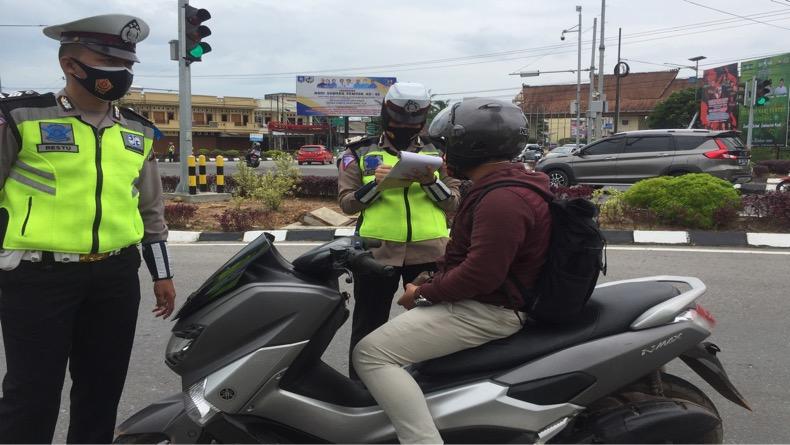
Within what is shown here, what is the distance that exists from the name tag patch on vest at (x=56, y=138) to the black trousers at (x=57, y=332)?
1.23ft

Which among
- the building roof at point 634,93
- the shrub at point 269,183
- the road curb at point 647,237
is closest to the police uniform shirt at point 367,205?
the road curb at point 647,237

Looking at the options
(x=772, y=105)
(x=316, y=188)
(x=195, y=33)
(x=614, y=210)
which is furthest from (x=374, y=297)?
(x=772, y=105)

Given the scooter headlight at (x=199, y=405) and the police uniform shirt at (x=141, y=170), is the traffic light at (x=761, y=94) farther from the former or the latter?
the scooter headlight at (x=199, y=405)

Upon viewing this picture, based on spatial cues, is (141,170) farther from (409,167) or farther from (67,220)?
(409,167)

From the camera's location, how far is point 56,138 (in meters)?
2.07

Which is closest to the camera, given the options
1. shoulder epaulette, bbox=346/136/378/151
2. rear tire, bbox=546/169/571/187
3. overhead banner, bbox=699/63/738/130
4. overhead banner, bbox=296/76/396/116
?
shoulder epaulette, bbox=346/136/378/151

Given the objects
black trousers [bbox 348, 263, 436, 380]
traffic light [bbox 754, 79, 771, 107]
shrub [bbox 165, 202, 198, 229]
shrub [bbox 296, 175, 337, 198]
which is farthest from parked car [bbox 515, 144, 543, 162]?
traffic light [bbox 754, 79, 771, 107]

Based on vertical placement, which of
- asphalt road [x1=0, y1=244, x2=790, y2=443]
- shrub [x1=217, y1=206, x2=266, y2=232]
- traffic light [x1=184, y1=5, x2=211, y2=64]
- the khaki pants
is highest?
traffic light [x1=184, y1=5, x2=211, y2=64]

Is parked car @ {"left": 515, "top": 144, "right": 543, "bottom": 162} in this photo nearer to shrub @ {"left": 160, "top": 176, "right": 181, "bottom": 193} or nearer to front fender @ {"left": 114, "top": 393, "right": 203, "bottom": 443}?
front fender @ {"left": 114, "top": 393, "right": 203, "bottom": 443}

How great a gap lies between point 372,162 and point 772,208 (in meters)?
7.84

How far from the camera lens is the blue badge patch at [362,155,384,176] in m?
2.99

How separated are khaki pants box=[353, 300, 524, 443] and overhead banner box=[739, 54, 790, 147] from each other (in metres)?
37.7

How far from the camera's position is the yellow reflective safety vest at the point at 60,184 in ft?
6.65

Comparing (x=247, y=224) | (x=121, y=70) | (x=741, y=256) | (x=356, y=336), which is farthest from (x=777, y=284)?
(x=247, y=224)
